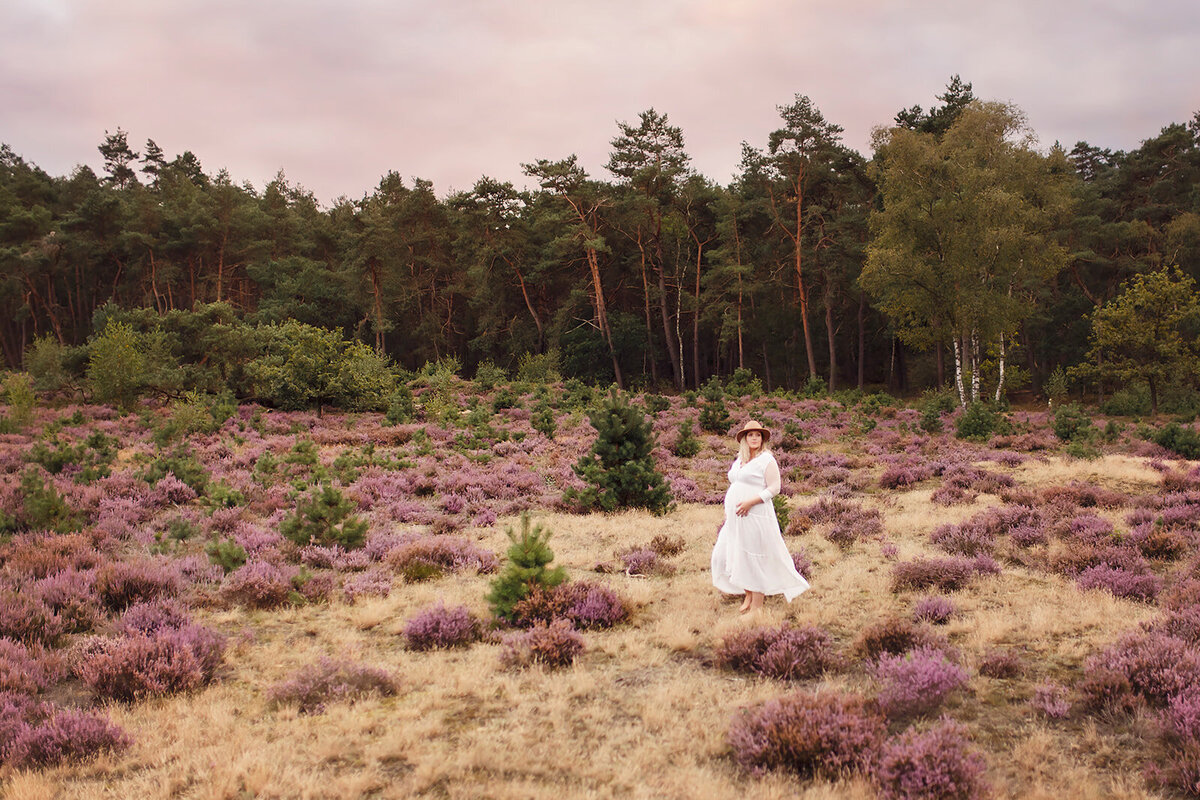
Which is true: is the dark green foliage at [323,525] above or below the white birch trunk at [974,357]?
below

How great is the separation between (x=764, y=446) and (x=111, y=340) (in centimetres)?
2599

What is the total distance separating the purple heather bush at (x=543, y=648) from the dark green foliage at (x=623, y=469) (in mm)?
6122

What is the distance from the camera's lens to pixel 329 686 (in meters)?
5.69

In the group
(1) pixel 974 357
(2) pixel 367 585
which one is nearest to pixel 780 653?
(2) pixel 367 585

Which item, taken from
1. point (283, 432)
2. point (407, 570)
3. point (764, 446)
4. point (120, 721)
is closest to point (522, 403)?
point (283, 432)

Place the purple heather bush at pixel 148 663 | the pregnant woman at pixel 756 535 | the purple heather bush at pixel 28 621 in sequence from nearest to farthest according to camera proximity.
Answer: the purple heather bush at pixel 148 663
the purple heather bush at pixel 28 621
the pregnant woman at pixel 756 535

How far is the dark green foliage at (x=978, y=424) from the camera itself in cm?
2200

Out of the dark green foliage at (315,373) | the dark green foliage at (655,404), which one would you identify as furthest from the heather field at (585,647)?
the dark green foliage at (655,404)

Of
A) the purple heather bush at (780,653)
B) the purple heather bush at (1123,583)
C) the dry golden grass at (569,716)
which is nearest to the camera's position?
the dry golden grass at (569,716)

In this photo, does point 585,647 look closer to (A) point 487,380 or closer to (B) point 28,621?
(B) point 28,621

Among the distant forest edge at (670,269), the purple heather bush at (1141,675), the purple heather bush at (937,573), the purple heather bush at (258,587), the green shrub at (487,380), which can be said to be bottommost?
the purple heather bush at (937,573)

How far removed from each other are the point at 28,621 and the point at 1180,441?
23936mm

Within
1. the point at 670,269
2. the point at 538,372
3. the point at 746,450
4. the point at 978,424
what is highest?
the point at 670,269

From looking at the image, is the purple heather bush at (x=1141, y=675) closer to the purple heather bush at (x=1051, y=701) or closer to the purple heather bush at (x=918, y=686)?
the purple heather bush at (x=1051, y=701)
